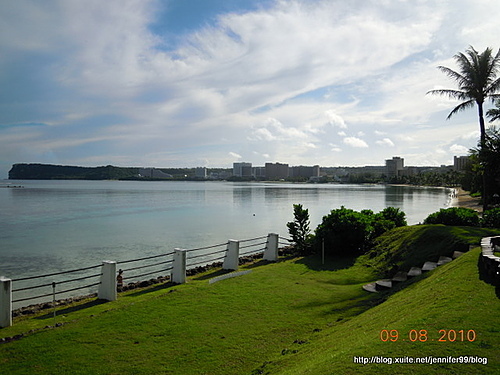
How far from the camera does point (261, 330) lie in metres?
7.10

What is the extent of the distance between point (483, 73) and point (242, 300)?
23.7 metres

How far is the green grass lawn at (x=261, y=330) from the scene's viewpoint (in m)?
4.26

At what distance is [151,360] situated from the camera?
5.95 meters

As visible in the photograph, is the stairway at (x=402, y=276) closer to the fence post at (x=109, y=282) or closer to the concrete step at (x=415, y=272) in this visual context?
the concrete step at (x=415, y=272)

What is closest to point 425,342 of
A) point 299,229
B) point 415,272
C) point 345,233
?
point 415,272

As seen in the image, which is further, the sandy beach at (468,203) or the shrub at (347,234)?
the sandy beach at (468,203)

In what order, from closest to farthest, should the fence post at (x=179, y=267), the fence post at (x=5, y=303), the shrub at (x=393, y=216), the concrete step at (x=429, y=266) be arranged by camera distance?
1. the fence post at (x=5, y=303)
2. the concrete step at (x=429, y=266)
3. the fence post at (x=179, y=267)
4. the shrub at (x=393, y=216)

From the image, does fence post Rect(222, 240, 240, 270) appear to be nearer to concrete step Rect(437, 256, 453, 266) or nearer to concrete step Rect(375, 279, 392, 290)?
concrete step Rect(375, 279, 392, 290)

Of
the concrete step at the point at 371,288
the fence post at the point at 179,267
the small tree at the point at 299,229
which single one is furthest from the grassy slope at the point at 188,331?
the small tree at the point at 299,229

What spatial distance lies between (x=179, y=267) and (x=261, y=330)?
5175mm
